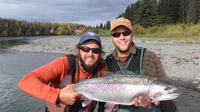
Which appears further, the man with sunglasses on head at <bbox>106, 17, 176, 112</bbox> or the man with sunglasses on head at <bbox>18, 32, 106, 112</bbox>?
the man with sunglasses on head at <bbox>106, 17, 176, 112</bbox>

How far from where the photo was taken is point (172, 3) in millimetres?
49000

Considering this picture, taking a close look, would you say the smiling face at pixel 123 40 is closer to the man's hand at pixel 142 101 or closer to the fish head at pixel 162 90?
the fish head at pixel 162 90

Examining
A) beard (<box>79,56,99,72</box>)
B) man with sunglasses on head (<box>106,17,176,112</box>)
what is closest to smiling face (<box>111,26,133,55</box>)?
man with sunglasses on head (<box>106,17,176,112</box>)

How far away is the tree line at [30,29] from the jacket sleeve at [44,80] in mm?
93638

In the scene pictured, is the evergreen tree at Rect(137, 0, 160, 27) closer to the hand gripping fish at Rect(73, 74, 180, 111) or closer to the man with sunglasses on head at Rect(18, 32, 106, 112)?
the man with sunglasses on head at Rect(18, 32, 106, 112)

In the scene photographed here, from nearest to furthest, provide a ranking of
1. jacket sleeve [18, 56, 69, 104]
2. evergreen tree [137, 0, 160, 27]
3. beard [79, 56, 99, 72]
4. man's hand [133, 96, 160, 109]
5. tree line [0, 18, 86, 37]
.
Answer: jacket sleeve [18, 56, 69, 104] → man's hand [133, 96, 160, 109] → beard [79, 56, 99, 72] → evergreen tree [137, 0, 160, 27] → tree line [0, 18, 86, 37]

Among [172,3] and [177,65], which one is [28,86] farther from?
[172,3]

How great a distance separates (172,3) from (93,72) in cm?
5301

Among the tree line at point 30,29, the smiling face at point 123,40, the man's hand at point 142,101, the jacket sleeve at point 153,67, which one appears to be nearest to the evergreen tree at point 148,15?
the smiling face at point 123,40

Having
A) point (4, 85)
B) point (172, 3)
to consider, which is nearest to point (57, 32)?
point (172, 3)

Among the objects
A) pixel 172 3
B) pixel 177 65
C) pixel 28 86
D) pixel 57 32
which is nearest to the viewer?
pixel 28 86

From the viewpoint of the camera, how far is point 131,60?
137 inches

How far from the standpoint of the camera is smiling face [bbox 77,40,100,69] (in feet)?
11.2

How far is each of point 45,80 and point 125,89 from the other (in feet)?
4.79
